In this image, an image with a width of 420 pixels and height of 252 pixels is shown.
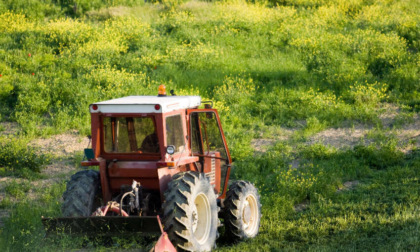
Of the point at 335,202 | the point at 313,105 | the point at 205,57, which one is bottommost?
the point at 335,202

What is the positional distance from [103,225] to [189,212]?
0.99 meters

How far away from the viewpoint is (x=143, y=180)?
6758mm

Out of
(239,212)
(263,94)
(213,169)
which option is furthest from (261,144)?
(239,212)

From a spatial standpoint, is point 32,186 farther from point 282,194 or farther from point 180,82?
point 180,82

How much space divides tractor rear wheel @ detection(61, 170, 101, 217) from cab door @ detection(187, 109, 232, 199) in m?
1.45

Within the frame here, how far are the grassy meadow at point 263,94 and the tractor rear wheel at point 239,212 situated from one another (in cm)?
29

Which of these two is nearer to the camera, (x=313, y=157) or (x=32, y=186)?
(x=32, y=186)

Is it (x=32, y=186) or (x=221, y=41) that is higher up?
(x=221, y=41)

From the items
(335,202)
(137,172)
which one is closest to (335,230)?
(335,202)

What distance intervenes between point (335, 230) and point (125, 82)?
34.3 feet

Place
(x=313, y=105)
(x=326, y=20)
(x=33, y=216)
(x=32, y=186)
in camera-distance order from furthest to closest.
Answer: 1. (x=326, y=20)
2. (x=313, y=105)
3. (x=32, y=186)
4. (x=33, y=216)

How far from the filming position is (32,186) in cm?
1138

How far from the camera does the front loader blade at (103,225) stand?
5871 mm

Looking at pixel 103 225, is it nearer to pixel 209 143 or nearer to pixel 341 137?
pixel 209 143
